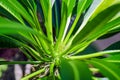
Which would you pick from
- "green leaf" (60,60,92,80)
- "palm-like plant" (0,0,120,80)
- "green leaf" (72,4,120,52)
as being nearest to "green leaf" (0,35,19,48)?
"palm-like plant" (0,0,120,80)

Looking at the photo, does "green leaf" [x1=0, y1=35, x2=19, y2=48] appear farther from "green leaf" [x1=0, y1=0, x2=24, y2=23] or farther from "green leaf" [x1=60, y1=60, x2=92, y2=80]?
"green leaf" [x1=60, y1=60, x2=92, y2=80]

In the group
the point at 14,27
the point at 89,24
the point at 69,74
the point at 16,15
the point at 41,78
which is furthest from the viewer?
the point at 16,15

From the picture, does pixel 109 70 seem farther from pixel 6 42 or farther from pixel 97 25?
pixel 6 42

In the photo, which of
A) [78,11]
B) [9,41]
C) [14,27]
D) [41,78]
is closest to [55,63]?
[41,78]

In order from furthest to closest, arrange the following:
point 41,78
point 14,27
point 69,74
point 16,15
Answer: point 16,15, point 41,78, point 69,74, point 14,27

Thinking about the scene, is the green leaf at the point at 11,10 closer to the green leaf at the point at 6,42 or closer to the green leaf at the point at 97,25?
the green leaf at the point at 6,42

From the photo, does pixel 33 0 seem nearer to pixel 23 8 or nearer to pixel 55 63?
pixel 23 8

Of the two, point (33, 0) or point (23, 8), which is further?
point (33, 0)

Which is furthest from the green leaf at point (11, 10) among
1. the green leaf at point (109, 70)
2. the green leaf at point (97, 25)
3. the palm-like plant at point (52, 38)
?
the green leaf at point (109, 70)

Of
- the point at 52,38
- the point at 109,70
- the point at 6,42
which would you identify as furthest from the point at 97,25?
the point at 6,42
